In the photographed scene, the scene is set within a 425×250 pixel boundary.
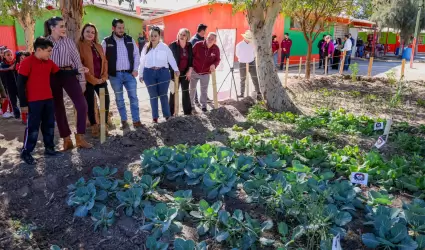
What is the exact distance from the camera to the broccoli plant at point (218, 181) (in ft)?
11.3

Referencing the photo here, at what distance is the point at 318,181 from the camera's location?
3543 mm

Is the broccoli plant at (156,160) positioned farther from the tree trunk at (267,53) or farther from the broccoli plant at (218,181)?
the tree trunk at (267,53)

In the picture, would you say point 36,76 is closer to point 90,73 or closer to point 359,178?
point 90,73

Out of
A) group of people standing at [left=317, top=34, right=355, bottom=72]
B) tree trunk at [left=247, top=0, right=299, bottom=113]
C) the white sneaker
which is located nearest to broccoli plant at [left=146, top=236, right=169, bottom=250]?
tree trunk at [left=247, top=0, right=299, bottom=113]

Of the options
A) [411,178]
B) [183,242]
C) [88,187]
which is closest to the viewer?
[183,242]

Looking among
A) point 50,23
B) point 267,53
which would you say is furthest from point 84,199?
point 267,53

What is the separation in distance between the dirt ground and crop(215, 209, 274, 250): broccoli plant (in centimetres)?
32

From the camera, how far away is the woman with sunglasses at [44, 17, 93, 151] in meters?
4.73

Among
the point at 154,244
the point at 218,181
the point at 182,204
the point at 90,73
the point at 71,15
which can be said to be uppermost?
the point at 71,15

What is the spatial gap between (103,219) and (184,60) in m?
4.44

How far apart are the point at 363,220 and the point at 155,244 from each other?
188 centimetres

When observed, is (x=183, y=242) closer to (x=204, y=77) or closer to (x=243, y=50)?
(x=204, y=77)

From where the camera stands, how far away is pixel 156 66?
6.27m

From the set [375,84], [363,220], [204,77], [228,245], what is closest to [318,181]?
[363,220]
